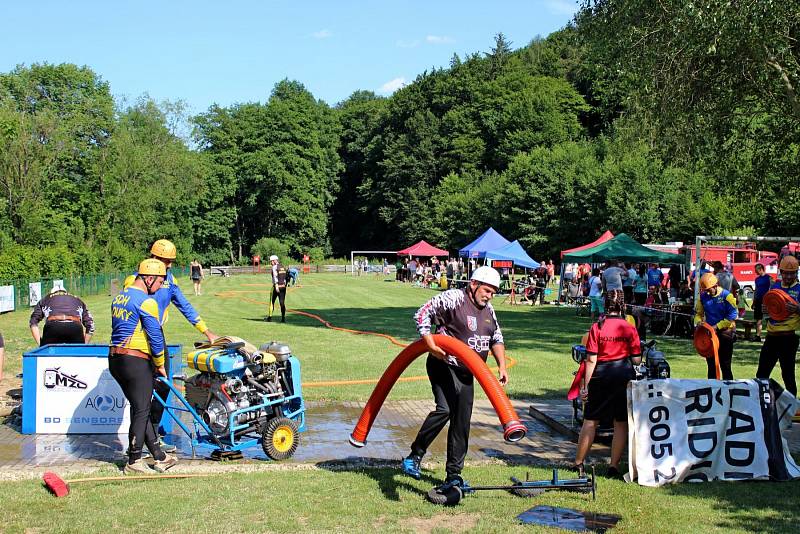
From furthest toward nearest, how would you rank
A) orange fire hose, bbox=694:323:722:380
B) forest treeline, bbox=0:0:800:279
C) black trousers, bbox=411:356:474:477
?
forest treeline, bbox=0:0:800:279
orange fire hose, bbox=694:323:722:380
black trousers, bbox=411:356:474:477

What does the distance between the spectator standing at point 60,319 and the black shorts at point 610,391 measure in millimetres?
7221

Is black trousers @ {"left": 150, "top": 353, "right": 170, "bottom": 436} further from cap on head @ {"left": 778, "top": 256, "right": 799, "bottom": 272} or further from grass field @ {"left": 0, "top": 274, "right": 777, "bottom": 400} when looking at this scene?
cap on head @ {"left": 778, "top": 256, "right": 799, "bottom": 272}

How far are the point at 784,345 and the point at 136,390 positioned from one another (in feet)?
25.9

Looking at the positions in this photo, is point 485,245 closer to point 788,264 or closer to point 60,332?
point 788,264

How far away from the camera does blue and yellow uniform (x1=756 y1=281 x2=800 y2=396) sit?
9.95 m

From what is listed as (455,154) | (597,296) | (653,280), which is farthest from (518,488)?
(455,154)

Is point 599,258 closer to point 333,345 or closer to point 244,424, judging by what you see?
point 333,345

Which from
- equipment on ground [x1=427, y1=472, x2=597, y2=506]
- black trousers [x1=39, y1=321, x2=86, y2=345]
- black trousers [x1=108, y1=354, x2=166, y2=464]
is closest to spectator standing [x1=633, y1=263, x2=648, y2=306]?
black trousers [x1=39, y1=321, x2=86, y2=345]

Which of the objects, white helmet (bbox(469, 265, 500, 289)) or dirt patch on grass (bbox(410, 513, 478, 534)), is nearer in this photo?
dirt patch on grass (bbox(410, 513, 478, 534))

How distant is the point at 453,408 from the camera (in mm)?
6957

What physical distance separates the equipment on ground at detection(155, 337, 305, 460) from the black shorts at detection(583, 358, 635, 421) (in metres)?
3.17

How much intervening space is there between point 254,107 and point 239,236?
15.8 m

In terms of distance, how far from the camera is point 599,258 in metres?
27.9

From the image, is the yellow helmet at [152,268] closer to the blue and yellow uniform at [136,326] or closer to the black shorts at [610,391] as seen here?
the blue and yellow uniform at [136,326]
